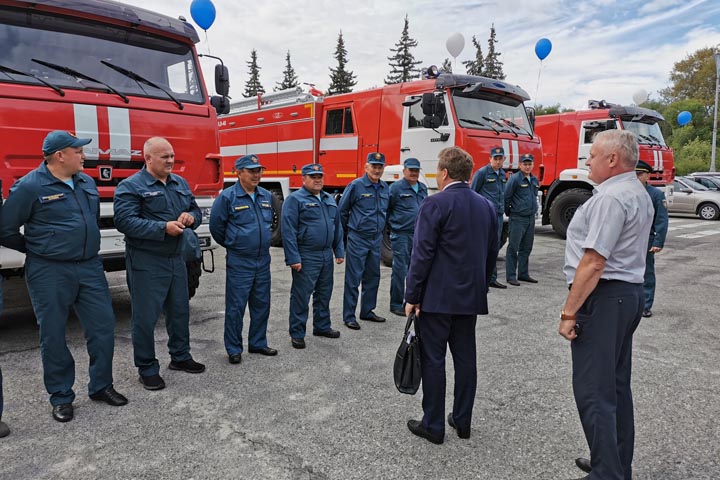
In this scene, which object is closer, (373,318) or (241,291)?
(241,291)

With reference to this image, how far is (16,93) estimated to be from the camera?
3.78 metres

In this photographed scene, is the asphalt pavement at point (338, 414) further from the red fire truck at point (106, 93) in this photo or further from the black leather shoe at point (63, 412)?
the red fire truck at point (106, 93)

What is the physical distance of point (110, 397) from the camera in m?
3.22

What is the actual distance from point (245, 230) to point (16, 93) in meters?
1.99

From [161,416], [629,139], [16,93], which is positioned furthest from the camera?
[16,93]

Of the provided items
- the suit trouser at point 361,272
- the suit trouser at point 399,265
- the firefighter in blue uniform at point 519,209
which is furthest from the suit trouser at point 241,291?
the firefighter in blue uniform at point 519,209

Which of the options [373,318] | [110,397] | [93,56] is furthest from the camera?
[373,318]

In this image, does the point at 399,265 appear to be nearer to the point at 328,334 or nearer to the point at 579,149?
the point at 328,334

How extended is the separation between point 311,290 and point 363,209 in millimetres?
1158

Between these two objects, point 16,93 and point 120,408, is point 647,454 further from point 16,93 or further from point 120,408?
point 16,93

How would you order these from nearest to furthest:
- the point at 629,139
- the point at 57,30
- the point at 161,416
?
the point at 629,139 < the point at 161,416 < the point at 57,30

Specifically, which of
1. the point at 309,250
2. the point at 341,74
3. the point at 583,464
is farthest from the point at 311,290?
the point at 341,74

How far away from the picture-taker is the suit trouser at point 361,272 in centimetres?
506

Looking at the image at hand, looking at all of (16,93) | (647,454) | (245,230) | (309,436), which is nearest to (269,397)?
(309,436)
